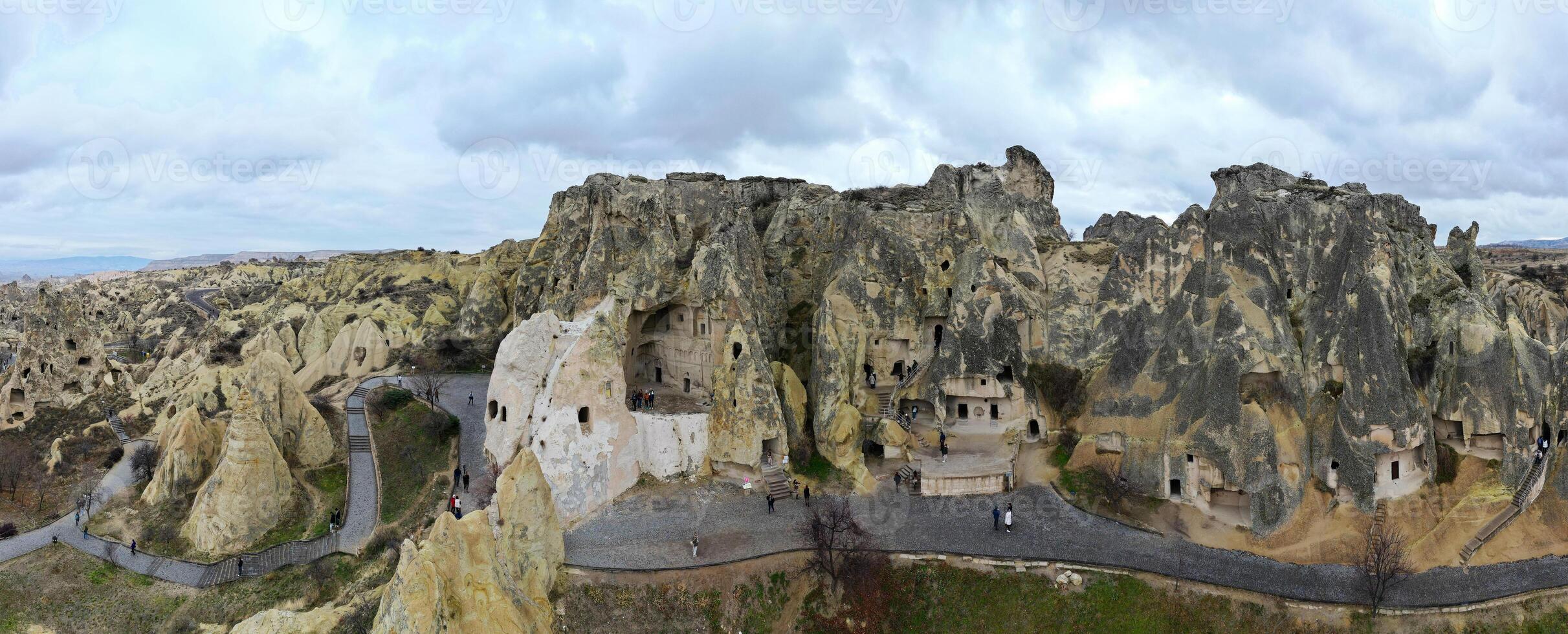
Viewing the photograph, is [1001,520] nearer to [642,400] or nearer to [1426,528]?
[1426,528]

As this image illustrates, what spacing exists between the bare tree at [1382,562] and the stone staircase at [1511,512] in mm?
1995

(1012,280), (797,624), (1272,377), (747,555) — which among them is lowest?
(797,624)

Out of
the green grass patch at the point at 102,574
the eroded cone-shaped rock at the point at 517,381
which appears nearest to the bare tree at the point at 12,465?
the green grass patch at the point at 102,574

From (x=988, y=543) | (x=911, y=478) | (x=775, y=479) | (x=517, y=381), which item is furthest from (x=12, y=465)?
(x=988, y=543)

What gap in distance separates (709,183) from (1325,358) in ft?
114

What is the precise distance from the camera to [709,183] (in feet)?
171

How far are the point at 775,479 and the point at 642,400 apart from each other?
860 cm

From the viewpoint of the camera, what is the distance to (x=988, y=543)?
29625mm

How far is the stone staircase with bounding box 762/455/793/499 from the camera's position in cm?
3328

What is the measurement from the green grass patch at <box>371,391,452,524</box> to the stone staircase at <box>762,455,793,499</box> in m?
14.9

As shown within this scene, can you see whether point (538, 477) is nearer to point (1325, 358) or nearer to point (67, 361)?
point (1325, 358)

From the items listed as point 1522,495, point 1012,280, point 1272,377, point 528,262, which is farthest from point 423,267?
point 1522,495

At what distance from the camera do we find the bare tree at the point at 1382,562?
2602 centimetres

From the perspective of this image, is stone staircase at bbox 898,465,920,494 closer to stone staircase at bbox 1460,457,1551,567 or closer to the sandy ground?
the sandy ground
